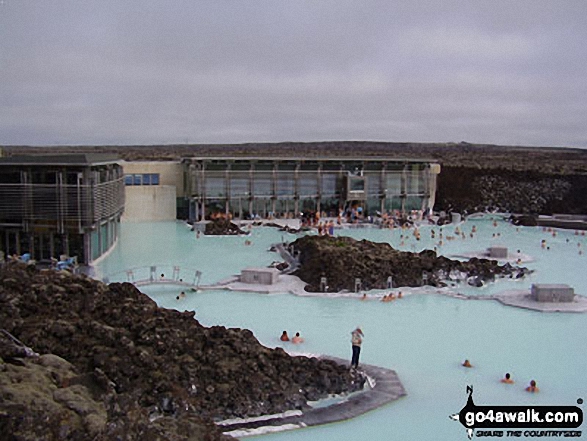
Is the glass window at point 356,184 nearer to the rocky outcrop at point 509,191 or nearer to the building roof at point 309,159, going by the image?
the building roof at point 309,159

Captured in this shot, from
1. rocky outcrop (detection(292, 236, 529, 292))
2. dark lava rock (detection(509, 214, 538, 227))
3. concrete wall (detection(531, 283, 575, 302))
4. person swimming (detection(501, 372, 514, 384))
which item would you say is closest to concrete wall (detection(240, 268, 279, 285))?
rocky outcrop (detection(292, 236, 529, 292))

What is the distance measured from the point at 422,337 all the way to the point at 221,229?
20403mm

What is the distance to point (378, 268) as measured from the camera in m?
22.1

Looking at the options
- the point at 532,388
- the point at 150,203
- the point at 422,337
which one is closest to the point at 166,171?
the point at 150,203

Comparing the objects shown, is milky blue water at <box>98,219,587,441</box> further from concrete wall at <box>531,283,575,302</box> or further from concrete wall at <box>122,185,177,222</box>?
concrete wall at <box>122,185,177,222</box>

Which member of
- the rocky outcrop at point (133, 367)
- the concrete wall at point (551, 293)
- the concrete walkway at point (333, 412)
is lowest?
the concrete walkway at point (333, 412)

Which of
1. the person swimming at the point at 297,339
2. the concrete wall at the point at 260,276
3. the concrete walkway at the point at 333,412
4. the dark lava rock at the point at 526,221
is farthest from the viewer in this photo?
the dark lava rock at the point at 526,221

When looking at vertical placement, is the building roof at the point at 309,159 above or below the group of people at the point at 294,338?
above

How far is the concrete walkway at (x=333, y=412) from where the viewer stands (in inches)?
407

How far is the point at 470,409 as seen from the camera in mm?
11344

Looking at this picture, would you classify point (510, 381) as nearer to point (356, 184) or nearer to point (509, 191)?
point (356, 184)

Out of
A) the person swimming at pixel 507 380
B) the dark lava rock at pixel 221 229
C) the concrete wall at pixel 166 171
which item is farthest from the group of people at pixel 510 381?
the concrete wall at pixel 166 171

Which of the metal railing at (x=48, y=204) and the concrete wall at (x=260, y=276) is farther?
the metal railing at (x=48, y=204)

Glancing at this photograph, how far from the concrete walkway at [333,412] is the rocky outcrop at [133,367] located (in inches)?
9.5
